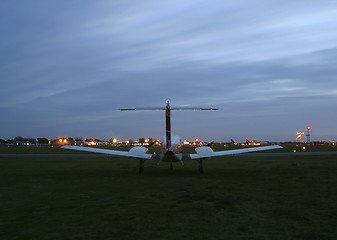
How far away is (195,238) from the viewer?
6438 mm

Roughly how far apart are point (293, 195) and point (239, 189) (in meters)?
2.52

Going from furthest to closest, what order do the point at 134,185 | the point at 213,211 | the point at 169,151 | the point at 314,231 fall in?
the point at 169,151, the point at 134,185, the point at 213,211, the point at 314,231

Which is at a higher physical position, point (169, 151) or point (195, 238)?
point (169, 151)

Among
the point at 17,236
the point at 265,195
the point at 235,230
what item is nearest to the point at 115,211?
the point at 17,236

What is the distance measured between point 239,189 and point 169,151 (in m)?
6.05

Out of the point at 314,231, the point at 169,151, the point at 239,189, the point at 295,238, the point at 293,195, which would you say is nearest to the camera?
the point at 295,238

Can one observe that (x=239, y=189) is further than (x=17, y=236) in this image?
Yes

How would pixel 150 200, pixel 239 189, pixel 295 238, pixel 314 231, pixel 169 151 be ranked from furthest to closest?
pixel 169 151 → pixel 239 189 → pixel 150 200 → pixel 314 231 → pixel 295 238

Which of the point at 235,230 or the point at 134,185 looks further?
the point at 134,185

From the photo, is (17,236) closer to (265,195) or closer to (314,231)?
(314,231)

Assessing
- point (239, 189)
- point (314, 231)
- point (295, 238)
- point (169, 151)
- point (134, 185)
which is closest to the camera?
point (295, 238)

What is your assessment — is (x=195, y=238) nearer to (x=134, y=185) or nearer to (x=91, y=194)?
(x=91, y=194)

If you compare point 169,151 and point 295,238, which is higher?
point 169,151

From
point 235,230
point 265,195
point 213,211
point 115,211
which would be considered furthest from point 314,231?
point 115,211
